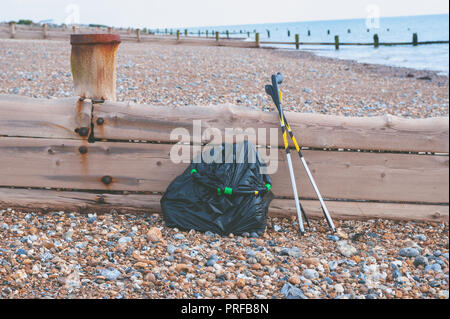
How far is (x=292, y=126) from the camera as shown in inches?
153

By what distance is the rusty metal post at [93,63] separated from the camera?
3.84 m

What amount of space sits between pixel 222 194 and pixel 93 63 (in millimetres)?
1499

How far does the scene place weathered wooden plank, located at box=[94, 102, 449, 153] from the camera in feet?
12.7

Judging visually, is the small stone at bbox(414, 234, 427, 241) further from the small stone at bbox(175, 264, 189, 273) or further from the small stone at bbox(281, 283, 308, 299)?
the small stone at bbox(175, 264, 189, 273)

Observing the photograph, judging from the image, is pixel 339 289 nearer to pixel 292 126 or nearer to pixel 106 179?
pixel 292 126

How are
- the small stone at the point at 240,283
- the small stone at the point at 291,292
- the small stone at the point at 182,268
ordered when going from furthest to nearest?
the small stone at the point at 182,268, the small stone at the point at 240,283, the small stone at the point at 291,292

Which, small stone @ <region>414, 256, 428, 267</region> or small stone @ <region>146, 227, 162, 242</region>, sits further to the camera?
small stone @ <region>146, 227, 162, 242</region>

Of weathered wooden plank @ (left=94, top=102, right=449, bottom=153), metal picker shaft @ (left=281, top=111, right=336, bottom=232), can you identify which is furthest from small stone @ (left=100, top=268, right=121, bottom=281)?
metal picker shaft @ (left=281, top=111, right=336, bottom=232)

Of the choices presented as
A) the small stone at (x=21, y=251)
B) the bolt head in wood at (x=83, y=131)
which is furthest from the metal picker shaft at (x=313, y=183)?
the small stone at (x=21, y=251)

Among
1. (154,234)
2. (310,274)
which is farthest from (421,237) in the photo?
(154,234)

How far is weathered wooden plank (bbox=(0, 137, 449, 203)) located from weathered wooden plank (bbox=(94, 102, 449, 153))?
0.08m

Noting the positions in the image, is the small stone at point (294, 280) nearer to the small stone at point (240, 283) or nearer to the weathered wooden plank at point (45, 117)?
the small stone at point (240, 283)

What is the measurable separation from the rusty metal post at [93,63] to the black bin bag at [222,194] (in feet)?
3.29

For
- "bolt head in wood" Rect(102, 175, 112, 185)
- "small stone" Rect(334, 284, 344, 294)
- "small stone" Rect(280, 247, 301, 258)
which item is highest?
"bolt head in wood" Rect(102, 175, 112, 185)
